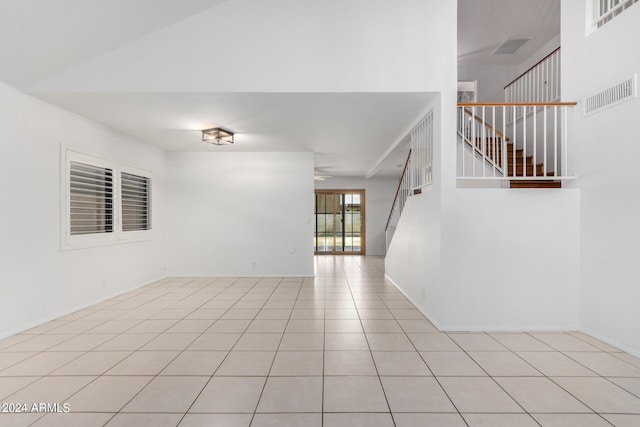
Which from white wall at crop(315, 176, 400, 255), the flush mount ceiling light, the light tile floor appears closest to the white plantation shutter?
the light tile floor

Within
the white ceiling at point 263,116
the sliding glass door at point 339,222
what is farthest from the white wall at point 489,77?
the sliding glass door at point 339,222

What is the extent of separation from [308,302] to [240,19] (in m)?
3.62

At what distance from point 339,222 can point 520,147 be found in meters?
6.40

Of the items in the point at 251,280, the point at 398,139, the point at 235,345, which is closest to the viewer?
the point at 235,345

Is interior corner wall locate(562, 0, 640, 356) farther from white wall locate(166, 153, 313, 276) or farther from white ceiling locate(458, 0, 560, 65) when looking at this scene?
white wall locate(166, 153, 313, 276)

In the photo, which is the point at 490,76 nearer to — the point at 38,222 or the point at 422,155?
the point at 422,155

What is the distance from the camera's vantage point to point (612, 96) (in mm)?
3174

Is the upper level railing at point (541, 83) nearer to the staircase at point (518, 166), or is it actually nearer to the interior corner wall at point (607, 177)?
the staircase at point (518, 166)

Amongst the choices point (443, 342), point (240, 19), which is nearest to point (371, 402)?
point (443, 342)

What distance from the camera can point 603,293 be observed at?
3.27 metres

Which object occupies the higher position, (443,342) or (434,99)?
(434,99)

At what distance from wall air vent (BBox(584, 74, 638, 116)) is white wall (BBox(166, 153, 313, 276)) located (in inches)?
174

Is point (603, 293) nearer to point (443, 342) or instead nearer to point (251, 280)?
point (443, 342)

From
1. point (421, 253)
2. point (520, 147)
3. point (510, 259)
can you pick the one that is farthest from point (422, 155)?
point (520, 147)
